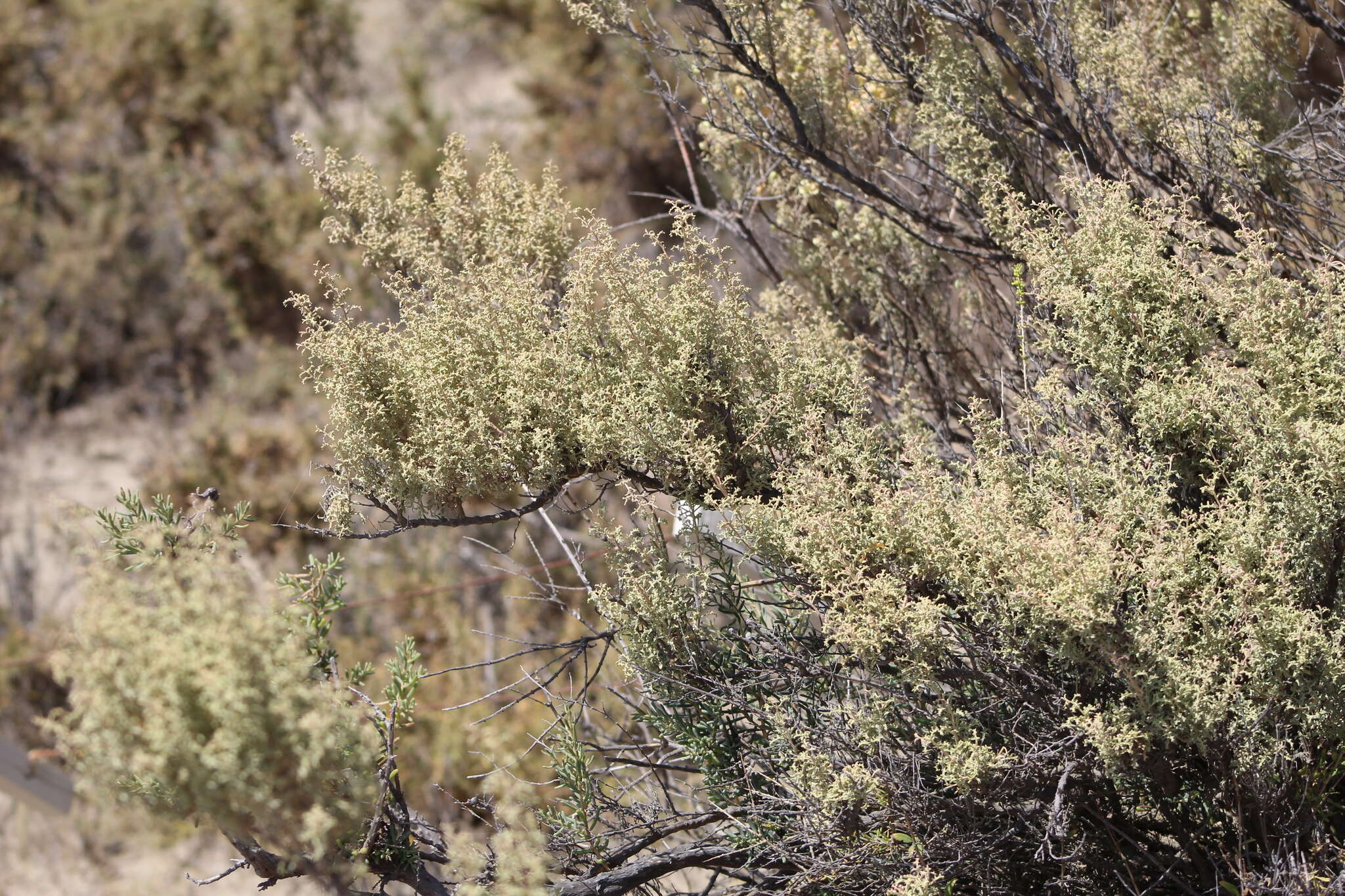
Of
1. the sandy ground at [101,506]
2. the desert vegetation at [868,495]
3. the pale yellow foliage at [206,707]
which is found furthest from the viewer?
the sandy ground at [101,506]

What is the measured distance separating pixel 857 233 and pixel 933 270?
0.99ft

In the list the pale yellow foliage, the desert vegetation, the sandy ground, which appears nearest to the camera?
the pale yellow foliage

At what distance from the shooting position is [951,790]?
2742mm

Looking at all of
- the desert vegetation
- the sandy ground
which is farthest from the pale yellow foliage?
the sandy ground

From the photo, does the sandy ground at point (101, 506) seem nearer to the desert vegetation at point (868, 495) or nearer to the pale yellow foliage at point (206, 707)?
the pale yellow foliage at point (206, 707)

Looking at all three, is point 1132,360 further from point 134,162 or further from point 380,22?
point 380,22

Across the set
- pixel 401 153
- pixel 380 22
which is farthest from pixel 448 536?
pixel 380 22

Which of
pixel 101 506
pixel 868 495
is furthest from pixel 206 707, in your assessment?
pixel 101 506

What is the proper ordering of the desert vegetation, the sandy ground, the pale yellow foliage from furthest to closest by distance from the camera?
the sandy ground → the desert vegetation → the pale yellow foliage

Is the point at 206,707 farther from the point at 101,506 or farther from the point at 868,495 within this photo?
the point at 101,506

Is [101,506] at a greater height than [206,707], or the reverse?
Answer: [101,506]

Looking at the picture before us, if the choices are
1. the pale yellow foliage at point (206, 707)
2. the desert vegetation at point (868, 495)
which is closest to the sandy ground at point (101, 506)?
the pale yellow foliage at point (206, 707)

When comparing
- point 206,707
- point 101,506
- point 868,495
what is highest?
point 101,506

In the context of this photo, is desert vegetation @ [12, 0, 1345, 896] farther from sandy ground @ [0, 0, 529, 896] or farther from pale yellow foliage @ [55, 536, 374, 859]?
sandy ground @ [0, 0, 529, 896]
